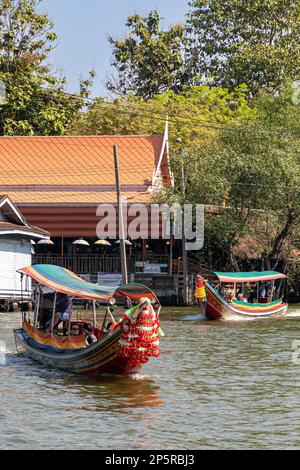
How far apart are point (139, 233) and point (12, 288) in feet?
28.7

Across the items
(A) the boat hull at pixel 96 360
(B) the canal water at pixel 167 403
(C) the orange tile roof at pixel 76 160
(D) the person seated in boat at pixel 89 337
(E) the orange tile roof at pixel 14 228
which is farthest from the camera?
(C) the orange tile roof at pixel 76 160

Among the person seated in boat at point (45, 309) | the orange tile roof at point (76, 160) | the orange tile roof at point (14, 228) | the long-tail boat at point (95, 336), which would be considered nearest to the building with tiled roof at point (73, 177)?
the orange tile roof at point (76, 160)

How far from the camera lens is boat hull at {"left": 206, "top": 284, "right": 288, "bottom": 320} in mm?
37344

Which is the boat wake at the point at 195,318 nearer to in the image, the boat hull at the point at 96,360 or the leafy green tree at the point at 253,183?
the leafy green tree at the point at 253,183

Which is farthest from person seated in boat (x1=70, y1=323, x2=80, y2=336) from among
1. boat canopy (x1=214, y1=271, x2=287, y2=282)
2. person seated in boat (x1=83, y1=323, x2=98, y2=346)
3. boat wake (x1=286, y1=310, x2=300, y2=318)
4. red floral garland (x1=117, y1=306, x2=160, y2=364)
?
boat wake (x1=286, y1=310, x2=300, y2=318)

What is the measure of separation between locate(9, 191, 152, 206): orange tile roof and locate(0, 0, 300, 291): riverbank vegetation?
5.51ft

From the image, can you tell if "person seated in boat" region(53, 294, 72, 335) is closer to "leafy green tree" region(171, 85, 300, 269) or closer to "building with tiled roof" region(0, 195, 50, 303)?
"building with tiled roof" region(0, 195, 50, 303)

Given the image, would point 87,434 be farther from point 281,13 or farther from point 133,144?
point 281,13

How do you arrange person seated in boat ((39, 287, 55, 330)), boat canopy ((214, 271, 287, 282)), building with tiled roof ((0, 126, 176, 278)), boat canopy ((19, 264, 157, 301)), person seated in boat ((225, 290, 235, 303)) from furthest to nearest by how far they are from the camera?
building with tiled roof ((0, 126, 176, 278)) < person seated in boat ((225, 290, 235, 303)) < boat canopy ((214, 271, 287, 282)) < person seated in boat ((39, 287, 55, 330)) < boat canopy ((19, 264, 157, 301))

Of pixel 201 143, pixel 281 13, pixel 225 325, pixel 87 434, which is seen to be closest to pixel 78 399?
pixel 87 434

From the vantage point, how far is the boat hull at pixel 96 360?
20172 mm

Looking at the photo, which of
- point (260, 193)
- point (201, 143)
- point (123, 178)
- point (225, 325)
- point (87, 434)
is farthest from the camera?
point (201, 143)

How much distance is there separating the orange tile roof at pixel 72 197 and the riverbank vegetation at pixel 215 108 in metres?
1.68

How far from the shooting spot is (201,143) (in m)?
54.6
